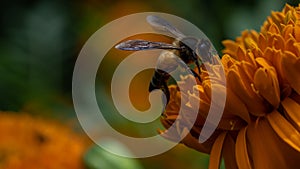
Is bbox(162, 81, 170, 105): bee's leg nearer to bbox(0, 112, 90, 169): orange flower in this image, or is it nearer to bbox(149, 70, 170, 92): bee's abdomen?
bbox(149, 70, 170, 92): bee's abdomen

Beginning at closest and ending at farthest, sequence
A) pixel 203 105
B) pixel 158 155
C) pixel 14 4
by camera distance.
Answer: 1. pixel 203 105
2. pixel 158 155
3. pixel 14 4

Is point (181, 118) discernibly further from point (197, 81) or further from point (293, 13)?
point (293, 13)

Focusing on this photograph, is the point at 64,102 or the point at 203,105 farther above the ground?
the point at 203,105

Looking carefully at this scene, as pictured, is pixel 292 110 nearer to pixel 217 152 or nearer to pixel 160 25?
pixel 217 152

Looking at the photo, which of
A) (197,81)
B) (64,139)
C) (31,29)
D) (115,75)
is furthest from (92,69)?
(197,81)

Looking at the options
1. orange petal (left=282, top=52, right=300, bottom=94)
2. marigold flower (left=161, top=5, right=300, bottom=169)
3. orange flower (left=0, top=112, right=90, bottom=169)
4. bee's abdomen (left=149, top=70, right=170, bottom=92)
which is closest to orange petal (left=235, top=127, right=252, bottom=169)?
marigold flower (left=161, top=5, right=300, bottom=169)

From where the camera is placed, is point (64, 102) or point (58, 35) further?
point (58, 35)

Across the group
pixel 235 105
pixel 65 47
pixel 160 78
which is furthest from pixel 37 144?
pixel 235 105
